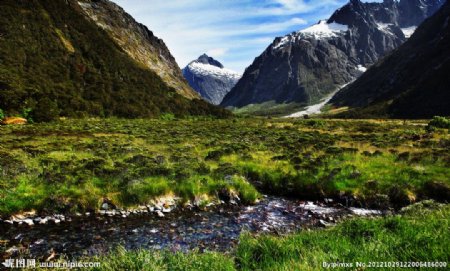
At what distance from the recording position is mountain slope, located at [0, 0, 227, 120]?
7319cm

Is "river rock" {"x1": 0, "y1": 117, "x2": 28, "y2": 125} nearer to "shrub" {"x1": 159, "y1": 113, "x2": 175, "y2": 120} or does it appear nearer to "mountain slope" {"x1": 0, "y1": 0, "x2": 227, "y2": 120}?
"mountain slope" {"x1": 0, "y1": 0, "x2": 227, "y2": 120}

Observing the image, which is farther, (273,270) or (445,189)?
(445,189)

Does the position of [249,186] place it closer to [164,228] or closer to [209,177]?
[209,177]

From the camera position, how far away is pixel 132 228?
589 inches

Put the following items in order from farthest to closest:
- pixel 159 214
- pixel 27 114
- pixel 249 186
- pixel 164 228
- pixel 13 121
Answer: pixel 27 114 → pixel 13 121 → pixel 249 186 → pixel 159 214 → pixel 164 228

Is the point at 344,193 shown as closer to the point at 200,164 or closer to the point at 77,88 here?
the point at 200,164

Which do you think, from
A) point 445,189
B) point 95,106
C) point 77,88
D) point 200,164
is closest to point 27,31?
point 77,88

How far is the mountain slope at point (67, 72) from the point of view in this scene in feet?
240

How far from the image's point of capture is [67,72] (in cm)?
9950

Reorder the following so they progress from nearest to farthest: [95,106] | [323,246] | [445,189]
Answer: [323,246]
[445,189]
[95,106]

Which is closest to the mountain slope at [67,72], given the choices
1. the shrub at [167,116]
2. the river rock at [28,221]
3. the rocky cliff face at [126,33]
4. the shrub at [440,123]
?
the shrub at [167,116]

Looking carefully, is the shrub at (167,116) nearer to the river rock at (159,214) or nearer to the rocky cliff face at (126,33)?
the rocky cliff face at (126,33)

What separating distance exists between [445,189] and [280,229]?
10453mm

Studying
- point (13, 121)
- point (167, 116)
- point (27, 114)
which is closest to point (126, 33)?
point (167, 116)
